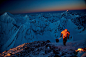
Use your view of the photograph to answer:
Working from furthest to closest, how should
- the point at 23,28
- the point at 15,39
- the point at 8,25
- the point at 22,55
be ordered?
1. the point at 8,25
2. the point at 23,28
3. the point at 15,39
4. the point at 22,55

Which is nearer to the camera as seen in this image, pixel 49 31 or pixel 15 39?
pixel 15 39

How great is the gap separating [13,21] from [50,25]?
33.7m

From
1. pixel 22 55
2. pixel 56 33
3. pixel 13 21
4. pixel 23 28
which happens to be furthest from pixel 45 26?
pixel 22 55

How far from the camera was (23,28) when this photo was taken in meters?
36.6

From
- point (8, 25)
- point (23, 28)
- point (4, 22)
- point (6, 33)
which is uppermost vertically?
point (4, 22)

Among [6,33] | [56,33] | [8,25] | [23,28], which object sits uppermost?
[8,25]

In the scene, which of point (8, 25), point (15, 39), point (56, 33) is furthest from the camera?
point (56, 33)

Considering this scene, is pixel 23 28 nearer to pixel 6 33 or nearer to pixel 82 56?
pixel 6 33

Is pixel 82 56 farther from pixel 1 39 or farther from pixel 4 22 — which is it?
pixel 4 22

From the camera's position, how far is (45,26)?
54906 mm

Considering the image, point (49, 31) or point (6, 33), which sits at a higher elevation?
point (6, 33)

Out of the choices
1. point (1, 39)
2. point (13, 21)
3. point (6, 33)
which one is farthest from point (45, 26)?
point (1, 39)

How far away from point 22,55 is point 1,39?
131ft

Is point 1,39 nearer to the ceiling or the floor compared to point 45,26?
nearer to the floor
